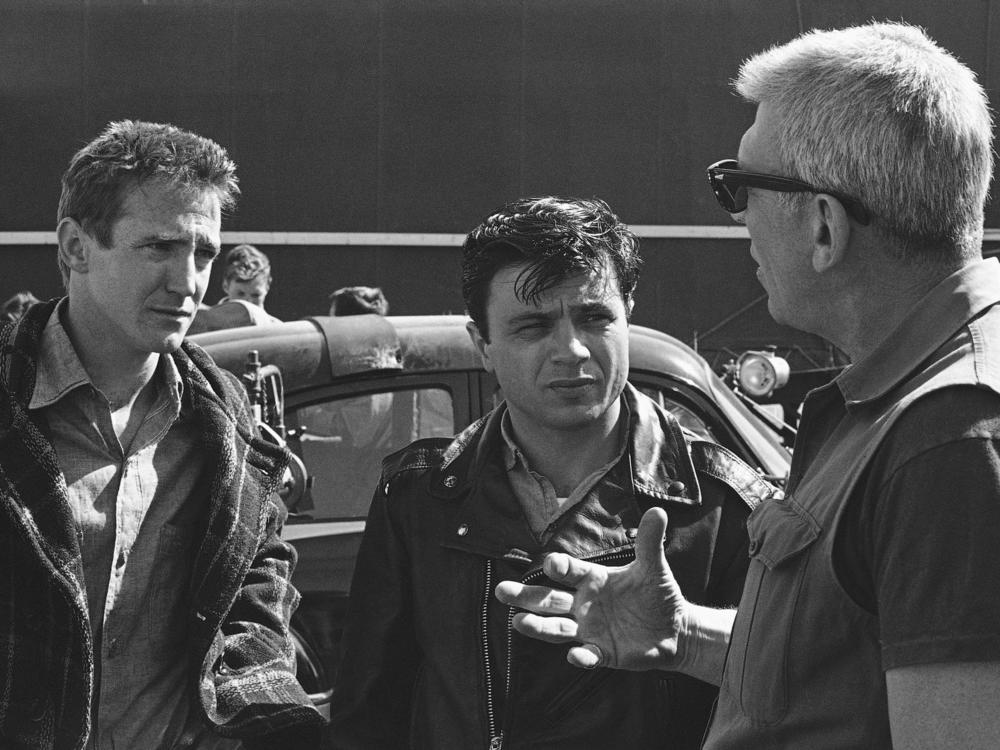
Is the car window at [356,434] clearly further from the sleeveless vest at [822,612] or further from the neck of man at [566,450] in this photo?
the sleeveless vest at [822,612]

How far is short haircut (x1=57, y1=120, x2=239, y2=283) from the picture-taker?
8.36 ft

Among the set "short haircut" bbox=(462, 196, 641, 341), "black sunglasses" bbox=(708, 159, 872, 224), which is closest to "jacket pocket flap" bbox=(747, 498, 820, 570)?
"black sunglasses" bbox=(708, 159, 872, 224)

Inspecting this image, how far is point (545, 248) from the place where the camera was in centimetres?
249

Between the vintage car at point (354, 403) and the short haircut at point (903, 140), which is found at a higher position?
the short haircut at point (903, 140)

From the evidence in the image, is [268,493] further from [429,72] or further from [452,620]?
[429,72]

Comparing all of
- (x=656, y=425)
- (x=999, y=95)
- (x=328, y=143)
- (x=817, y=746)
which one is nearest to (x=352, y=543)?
(x=656, y=425)

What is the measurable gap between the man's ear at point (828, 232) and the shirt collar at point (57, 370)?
145 cm

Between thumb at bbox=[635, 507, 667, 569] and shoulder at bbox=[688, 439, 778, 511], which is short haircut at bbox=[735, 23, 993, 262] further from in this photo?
shoulder at bbox=[688, 439, 778, 511]

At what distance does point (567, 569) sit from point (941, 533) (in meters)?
0.72

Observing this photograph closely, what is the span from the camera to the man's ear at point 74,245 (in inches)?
101

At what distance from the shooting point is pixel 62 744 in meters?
2.29

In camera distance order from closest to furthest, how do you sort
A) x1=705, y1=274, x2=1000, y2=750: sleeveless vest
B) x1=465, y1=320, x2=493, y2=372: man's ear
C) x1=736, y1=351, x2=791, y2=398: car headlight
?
x1=705, y1=274, x2=1000, y2=750: sleeveless vest → x1=465, y1=320, x2=493, y2=372: man's ear → x1=736, y1=351, x2=791, y2=398: car headlight

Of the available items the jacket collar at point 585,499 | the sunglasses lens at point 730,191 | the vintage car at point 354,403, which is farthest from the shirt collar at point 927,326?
the vintage car at point 354,403

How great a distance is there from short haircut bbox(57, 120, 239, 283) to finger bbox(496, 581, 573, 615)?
3.77 feet
